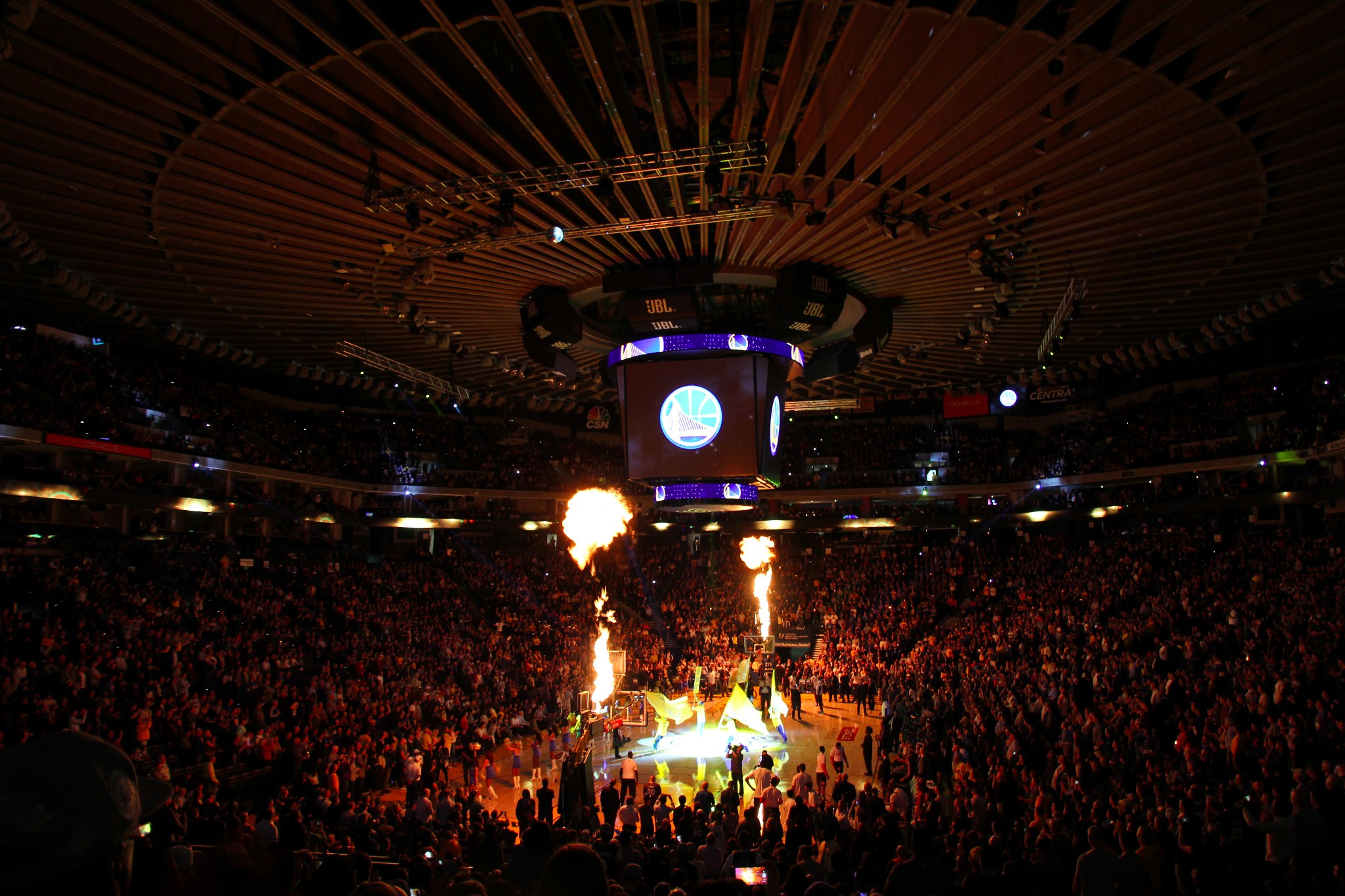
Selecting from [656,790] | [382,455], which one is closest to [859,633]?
[656,790]

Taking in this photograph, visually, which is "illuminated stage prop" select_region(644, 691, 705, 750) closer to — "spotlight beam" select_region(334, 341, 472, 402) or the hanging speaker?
"spotlight beam" select_region(334, 341, 472, 402)

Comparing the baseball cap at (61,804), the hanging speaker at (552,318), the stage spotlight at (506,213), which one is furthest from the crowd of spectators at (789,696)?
the hanging speaker at (552,318)

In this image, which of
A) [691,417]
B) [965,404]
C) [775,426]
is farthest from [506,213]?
[965,404]

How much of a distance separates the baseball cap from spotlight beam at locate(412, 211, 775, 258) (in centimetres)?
1069

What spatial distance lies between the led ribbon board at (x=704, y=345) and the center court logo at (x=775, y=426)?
0.94 metres

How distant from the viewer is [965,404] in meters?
25.5

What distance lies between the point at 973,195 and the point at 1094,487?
27623 mm

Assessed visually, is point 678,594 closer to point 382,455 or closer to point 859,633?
point 859,633

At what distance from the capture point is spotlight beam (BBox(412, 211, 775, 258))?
12.1 m

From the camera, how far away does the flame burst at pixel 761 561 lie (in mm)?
38719

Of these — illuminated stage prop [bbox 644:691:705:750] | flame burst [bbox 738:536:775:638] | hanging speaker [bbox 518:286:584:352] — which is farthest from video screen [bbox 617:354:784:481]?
flame burst [bbox 738:536:775:638]

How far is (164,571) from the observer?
23938 millimetres

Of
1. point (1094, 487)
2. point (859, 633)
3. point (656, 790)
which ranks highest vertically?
point (1094, 487)

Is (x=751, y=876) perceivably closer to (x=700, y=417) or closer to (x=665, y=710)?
(x=700, y=417)
